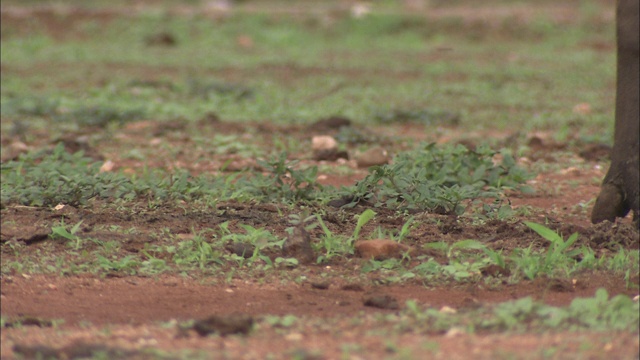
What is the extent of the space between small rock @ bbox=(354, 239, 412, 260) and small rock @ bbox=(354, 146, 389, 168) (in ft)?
7.10

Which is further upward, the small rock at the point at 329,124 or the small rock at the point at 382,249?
the small rock at the point at 382,249

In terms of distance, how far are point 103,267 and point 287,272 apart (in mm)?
731

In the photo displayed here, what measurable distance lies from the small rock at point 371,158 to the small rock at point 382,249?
2.16 metres

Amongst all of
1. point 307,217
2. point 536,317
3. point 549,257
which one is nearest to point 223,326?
point 536,317

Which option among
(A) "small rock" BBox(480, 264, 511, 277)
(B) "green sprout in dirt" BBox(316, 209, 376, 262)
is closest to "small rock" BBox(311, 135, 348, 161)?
(B) "green sprout in dirt" BBox(316, 209, 376, 262)

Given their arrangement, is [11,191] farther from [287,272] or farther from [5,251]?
[287,272]

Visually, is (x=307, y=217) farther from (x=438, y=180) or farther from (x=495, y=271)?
(x=438, y=180)

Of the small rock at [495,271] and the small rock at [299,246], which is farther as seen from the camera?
the small rock at [299,246]

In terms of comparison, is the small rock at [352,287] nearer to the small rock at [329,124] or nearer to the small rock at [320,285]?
the small rock at [320,285]

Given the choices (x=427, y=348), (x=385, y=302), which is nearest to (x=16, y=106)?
(x=385, y=302)

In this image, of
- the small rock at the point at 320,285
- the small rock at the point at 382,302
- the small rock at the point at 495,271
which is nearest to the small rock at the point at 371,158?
the small rock at the point at 495,271

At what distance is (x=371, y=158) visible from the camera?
6.33 meters

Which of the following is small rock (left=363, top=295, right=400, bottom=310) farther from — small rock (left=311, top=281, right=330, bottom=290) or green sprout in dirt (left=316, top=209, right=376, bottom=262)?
green sprout in dirt (left=316, top=209, right=376, bottom=262)

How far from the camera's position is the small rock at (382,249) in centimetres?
410
